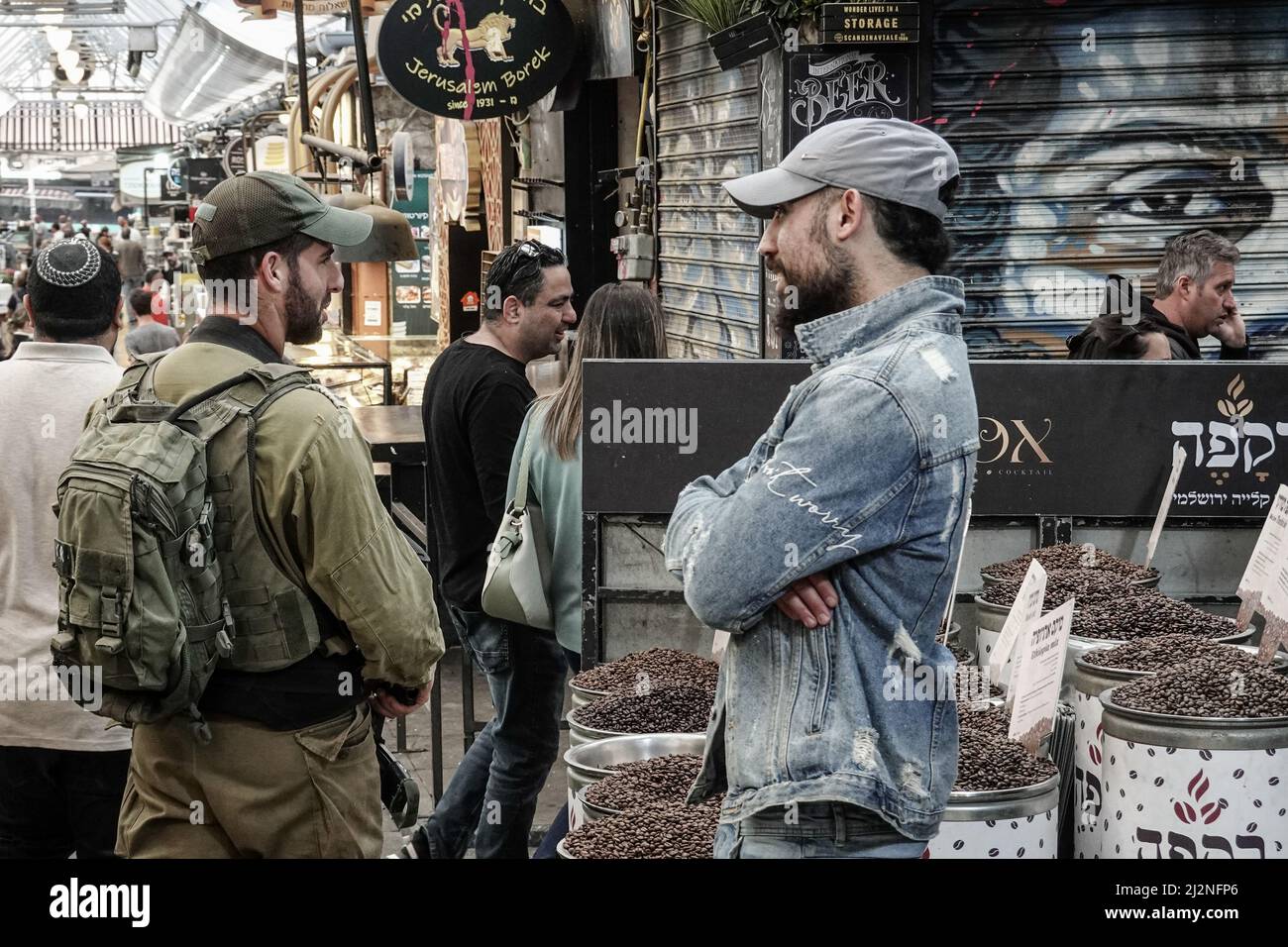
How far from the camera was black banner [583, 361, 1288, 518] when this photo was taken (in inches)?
201

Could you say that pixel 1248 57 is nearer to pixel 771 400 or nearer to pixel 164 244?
pixel 771 400

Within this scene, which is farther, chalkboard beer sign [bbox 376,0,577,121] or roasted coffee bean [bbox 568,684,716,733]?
chalkboard beer sign [bbox 376,0,577,121]

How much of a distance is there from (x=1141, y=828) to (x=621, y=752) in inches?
56.3

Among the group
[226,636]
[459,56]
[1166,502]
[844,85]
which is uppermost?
[459,56]

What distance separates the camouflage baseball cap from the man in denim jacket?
1.40 meters

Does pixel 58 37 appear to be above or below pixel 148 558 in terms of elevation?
above

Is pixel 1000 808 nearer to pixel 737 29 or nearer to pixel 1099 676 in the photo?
pixel 1099 676

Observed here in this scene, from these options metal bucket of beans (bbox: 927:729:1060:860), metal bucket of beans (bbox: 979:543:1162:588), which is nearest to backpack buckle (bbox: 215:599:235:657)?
metal bucket of beans (bbox: 927:729:1060:860)

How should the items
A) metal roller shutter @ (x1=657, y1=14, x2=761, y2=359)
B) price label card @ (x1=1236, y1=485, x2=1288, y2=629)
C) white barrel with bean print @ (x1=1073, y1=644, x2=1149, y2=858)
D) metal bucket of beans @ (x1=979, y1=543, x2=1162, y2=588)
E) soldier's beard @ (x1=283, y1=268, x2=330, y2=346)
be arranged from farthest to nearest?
metal roller shutter @ (x1=657, y1=14, x2=761, y2=359), metal bucket of beans @ (x1=979, y1=543, x2=1162, y2=588), price label card @ (x1=1236, y1=485, x2=1288, y2=629), white barrel with bean print @ (x1=1073, y1=644, x2=1149, y2=858), soldier's beard @ (x1=283, y1=268, x2=330, y2=346)

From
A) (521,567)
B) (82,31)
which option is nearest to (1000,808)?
(521,567)

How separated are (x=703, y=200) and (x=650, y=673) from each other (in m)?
4.82

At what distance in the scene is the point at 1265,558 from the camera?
4379mm

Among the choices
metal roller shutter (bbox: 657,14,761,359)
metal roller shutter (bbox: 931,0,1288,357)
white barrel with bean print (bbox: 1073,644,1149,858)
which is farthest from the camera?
metal roller shutter (bbox: 657,14,761,359)

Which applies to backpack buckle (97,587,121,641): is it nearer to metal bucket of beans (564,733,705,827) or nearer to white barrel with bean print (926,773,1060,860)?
metal bucket of beans (564,733,705,827)
